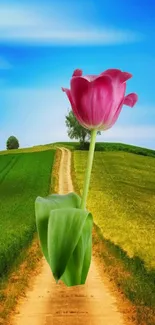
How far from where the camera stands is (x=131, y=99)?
59.0 inches

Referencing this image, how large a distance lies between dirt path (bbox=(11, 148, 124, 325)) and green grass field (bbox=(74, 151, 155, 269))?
124 inches

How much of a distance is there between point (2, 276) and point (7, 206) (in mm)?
12171

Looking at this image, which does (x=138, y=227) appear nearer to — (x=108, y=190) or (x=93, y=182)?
(x=108, y=190)

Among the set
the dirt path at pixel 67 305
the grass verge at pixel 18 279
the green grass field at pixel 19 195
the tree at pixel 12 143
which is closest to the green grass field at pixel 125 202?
the green grass field at pixel 19 195

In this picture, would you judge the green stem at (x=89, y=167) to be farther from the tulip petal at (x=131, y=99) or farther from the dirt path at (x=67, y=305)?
the dirt path at (x=67, y=305)

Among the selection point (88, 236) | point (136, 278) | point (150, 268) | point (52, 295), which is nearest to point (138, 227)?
point (150, 268)

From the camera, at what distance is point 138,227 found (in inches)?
798

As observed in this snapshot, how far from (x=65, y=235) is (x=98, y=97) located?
362 mm

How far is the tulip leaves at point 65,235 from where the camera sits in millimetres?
1407

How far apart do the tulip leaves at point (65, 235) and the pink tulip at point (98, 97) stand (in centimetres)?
23

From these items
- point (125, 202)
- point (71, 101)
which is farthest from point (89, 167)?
point (125, 202)

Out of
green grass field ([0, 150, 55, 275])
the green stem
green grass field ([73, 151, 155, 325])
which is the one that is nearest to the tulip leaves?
the green stem

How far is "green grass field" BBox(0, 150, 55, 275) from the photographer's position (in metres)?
16.1

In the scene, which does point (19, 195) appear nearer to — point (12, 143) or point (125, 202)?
point (125, 202)
